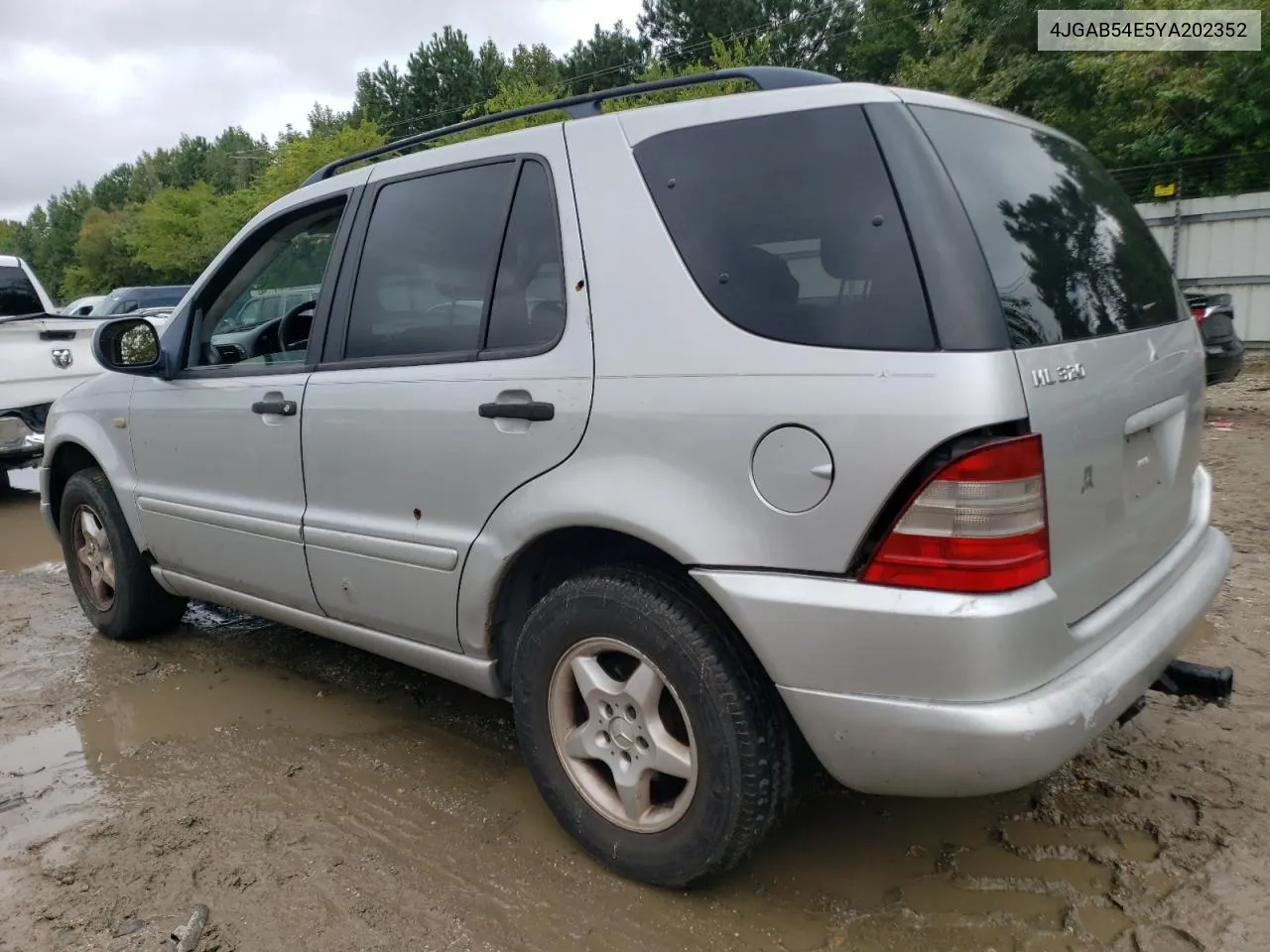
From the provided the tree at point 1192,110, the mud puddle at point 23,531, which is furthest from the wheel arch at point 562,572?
the tree at point 1192,110

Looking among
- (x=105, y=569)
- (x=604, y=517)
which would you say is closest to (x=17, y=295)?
(x=105, y=569)

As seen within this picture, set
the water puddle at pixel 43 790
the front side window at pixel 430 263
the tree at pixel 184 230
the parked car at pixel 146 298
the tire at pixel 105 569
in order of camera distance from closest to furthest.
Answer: the front side window at pixel 430 263
the water puddle at pixel 43 790
the tire at pixel 105 569
the parked car at pixel 146 298
the tree at pixel 184 230

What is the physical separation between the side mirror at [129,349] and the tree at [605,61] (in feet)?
121

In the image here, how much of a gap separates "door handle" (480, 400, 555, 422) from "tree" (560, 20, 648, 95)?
126 feet

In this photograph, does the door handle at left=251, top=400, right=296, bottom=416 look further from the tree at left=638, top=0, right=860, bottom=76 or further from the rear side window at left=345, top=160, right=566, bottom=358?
the tree at left=638, top=0, right=860, bottom=76

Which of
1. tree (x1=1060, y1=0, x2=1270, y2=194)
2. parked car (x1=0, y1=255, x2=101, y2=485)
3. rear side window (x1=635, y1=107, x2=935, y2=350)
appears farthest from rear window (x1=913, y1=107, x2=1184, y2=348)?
tree (x1=1060, y1=0, x2=1270, y2=194)

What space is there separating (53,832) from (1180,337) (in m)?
3.56

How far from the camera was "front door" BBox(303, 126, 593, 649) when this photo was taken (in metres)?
2.55

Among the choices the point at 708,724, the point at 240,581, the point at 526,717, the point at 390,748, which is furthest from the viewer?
the point at 240,581

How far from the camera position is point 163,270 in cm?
4847

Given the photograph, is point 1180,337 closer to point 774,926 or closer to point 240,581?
point 774,926

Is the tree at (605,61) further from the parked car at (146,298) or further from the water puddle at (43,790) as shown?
the water puddle at (43,790)

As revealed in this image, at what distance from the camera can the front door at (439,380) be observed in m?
2.55

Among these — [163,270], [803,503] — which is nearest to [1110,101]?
[803,503]
